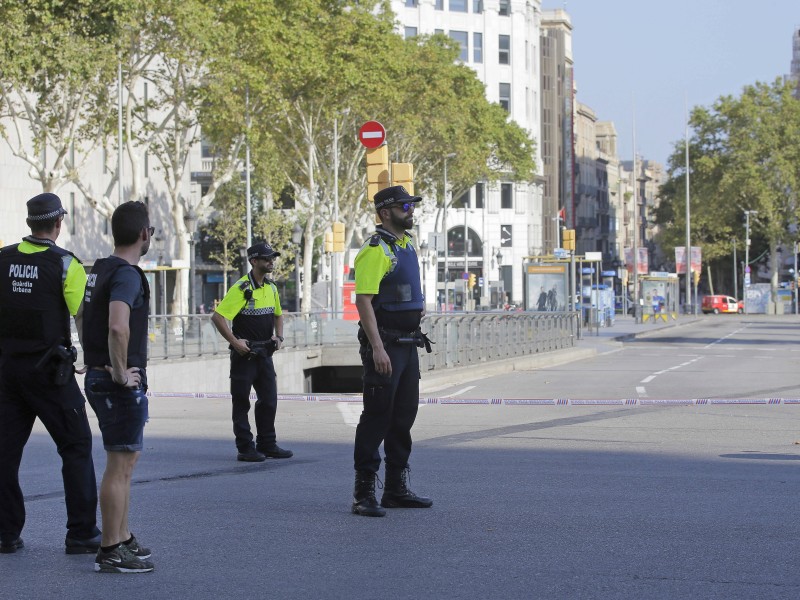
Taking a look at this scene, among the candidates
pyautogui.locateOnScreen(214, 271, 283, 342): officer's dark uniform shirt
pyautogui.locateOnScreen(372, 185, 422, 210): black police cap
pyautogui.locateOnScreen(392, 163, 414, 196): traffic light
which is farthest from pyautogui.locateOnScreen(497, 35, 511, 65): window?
pyautogui.locateOnScreen(372, 185, 422, 210): black police cap

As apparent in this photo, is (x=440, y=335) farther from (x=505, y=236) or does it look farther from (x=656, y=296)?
(x=505, y=236)

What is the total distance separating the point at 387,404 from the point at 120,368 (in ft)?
7.08

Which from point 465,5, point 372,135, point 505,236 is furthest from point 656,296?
point 372,135

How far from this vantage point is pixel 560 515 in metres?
8.54

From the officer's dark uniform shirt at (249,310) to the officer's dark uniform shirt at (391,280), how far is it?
354 cm

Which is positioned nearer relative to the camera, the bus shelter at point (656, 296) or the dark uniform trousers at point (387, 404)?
the dark uniform trousers at point (387, 404)

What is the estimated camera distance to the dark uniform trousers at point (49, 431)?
725 centimetres

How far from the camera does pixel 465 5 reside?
334ft

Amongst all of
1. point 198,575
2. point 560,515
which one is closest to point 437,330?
point 560,515

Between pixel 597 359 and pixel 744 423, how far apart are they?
2086 cm

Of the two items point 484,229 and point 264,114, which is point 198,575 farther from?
point 484,229

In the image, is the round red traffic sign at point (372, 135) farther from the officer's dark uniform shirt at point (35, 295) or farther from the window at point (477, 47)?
the window at point (477, 47)

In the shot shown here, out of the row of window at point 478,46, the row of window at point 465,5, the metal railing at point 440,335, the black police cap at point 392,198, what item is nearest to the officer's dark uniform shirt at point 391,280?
the black police cap at point 392,198

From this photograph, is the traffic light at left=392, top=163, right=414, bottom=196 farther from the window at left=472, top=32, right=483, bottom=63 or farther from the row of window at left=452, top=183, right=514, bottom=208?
the window at left=472, top=32, right=483, bottom=63
